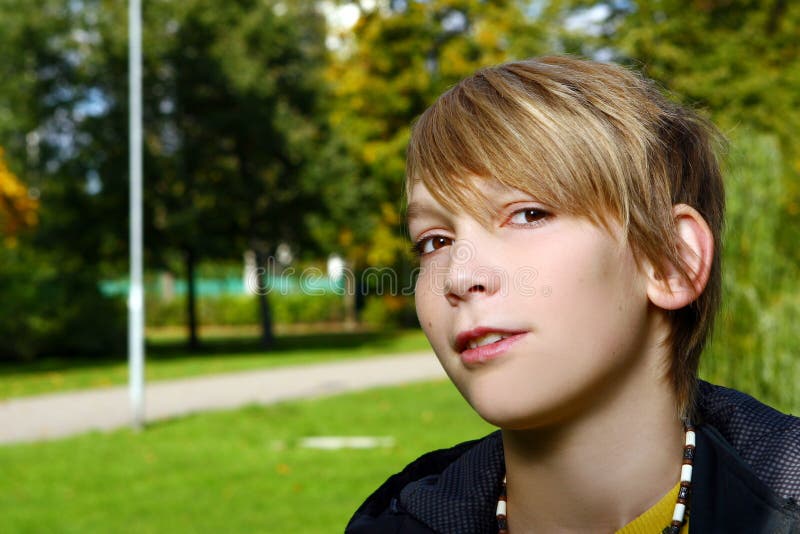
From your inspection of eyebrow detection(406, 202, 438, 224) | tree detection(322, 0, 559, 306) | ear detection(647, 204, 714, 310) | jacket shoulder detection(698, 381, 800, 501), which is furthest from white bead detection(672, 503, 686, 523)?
tree detection(322, 0, 559, 306)

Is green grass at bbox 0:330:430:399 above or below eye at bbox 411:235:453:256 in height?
below

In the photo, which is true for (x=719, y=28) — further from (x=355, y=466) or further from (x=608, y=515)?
(x=608, y=515)

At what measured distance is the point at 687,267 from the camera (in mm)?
1340

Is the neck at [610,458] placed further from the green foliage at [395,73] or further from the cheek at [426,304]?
the green foliage at [395,73]

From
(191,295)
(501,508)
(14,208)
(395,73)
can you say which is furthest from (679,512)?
(395,73)

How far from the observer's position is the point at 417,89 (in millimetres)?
31797

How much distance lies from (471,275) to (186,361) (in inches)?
842

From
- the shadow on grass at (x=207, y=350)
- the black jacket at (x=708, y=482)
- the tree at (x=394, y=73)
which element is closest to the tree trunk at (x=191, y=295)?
the shadow on grass at (x=207, y=350)

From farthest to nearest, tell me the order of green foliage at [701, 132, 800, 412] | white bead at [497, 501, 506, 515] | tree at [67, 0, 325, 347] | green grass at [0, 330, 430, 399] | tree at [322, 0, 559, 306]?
tree at [322, 0, 559, 306]
tree at [67, 0, 325, 347]
green grass at [0, 330, 430, 399]
green foliage at [701, 132, 800, 412]
white bead at [497, 501, 506, 515]

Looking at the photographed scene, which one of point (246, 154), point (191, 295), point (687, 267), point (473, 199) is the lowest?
point (191, 295)

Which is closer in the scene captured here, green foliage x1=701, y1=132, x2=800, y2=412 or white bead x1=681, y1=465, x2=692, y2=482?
white bead x1=681, y1=465, x2=692, y2=482

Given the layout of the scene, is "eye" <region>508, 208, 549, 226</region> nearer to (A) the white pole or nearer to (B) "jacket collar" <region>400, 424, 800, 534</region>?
(B) "jacket collar" <region>400, 424, 800, 534</region>

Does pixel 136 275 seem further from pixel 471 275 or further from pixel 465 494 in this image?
pixel 471 275

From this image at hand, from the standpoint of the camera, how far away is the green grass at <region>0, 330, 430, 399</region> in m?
17.5
